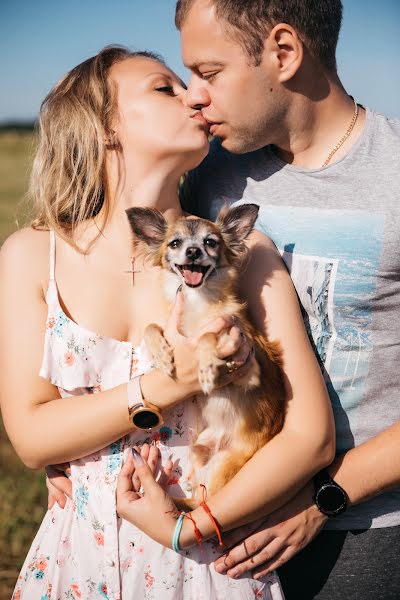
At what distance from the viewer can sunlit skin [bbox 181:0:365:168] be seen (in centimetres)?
302

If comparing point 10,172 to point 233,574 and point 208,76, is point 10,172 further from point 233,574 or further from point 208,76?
point 233,574

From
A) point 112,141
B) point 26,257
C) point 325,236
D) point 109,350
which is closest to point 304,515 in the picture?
point 109,350

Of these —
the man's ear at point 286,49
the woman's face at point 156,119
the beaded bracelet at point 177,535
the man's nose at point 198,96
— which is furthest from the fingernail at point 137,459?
the man's ear at point 286,49

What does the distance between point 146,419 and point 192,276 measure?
85 centimetres

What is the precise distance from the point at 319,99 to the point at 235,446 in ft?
5.66

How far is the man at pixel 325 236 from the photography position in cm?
272

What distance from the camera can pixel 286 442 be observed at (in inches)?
105

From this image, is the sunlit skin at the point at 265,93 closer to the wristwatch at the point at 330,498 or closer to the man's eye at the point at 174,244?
the man's eye at the point at 174,244

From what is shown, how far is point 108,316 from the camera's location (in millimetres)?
2916

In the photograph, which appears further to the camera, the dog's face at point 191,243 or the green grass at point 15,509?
the green grass at point 15,509

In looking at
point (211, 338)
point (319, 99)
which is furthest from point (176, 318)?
point (319, 99)

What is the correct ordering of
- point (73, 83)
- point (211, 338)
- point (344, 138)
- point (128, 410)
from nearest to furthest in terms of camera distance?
point (128, 410) → point (211, 338) → point (344, 138) → point (73, 83)

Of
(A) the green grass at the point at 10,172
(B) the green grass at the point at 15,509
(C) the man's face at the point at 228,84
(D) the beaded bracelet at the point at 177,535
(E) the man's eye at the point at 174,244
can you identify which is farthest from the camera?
(A) the green grass at the point at 10,172

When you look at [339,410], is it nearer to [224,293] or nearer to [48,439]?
[224,293]
